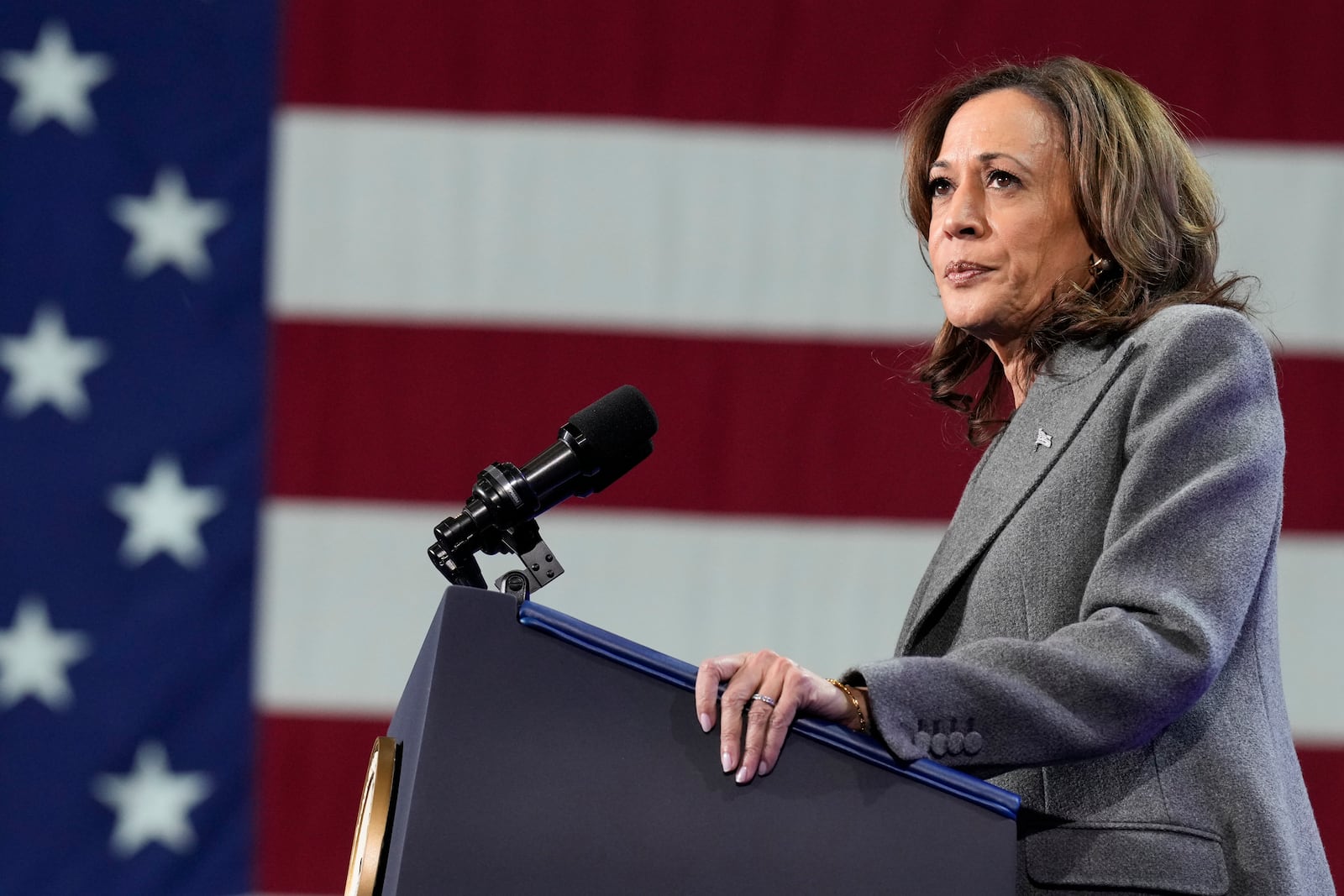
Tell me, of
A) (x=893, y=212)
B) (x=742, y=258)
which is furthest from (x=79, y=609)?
(x=893, y=212)

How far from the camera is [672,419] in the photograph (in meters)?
2.44

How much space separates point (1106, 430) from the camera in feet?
3.43

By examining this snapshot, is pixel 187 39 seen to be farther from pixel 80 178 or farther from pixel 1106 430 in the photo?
pixel 1106 430

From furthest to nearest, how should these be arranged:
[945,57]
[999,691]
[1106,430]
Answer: [945,57], [1106,430], [999,691]

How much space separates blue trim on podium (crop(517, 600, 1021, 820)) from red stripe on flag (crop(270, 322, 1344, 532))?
157 cm

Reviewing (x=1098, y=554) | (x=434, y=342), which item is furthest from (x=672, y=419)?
(x=1098, y=554)

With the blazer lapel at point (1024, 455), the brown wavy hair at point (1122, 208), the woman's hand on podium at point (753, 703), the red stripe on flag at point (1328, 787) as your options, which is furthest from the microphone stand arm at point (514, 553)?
the red stripe on flag at point (1328, 787)

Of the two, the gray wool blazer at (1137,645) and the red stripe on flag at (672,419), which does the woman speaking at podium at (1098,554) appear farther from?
the red stripe on flag at (672,419)

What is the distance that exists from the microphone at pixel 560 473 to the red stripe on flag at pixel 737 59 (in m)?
1.61

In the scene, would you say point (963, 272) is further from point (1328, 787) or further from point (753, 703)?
point (1328, 787)

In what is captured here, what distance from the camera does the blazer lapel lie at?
42.9 inches

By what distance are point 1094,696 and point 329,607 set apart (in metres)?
1.76

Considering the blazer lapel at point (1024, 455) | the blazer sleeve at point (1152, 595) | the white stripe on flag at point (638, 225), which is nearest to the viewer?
the blazer sleeve at point (1152, 595)

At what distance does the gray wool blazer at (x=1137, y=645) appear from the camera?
2.90ft
